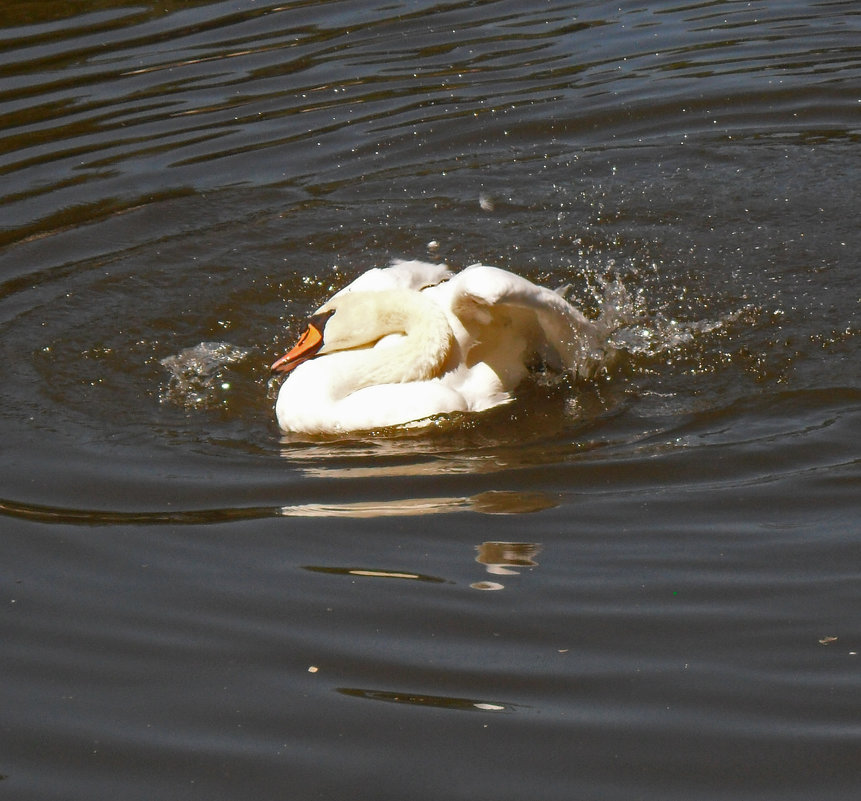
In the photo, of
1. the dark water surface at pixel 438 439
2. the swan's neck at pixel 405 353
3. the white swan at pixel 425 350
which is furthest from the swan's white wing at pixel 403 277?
the dark water surface at pixel 438 439

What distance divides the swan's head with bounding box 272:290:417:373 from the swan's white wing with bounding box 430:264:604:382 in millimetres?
214

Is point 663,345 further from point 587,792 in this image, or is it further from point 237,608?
point 587,792

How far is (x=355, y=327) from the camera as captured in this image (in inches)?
243

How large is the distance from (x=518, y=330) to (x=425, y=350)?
536 mm

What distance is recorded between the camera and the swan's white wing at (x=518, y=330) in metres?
5.70

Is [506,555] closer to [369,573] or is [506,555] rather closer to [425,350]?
[369,573]

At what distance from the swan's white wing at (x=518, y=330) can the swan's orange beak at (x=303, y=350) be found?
0.58 m

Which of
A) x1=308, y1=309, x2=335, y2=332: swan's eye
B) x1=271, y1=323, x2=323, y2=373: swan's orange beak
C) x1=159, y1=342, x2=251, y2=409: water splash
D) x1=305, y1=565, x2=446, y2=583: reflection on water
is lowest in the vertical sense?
x1=305, y1=565, x2=446, y2=583: reflection on water

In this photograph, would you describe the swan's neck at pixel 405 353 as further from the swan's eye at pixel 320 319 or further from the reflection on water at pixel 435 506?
the reflection on water at pixel 435 506

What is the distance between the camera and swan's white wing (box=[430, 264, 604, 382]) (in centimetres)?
570

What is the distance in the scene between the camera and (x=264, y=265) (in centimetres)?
755

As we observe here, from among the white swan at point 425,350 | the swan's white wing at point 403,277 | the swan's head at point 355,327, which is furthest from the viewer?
the swan's white wing at point 403,277

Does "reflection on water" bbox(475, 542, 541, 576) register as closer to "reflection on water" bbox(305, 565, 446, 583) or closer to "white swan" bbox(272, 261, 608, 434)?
"reflection on water" bbox(305, 565, 446, 583)

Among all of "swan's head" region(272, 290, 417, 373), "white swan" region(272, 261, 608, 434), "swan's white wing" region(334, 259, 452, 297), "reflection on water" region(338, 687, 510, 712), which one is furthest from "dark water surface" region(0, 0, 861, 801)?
"swan's white wing" region(334, 259, 452, 297)
